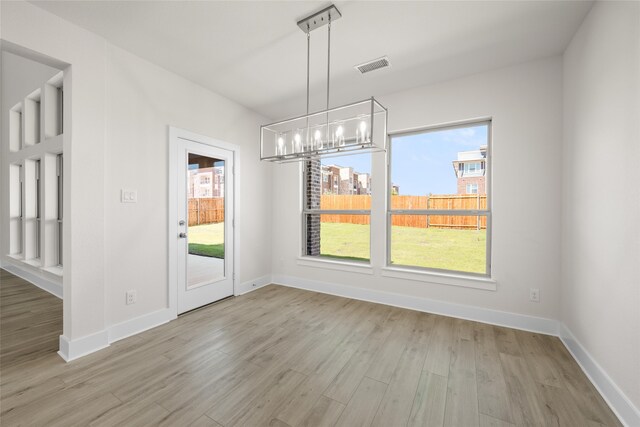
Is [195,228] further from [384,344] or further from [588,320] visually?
[588,320]

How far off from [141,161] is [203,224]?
41.1 inches

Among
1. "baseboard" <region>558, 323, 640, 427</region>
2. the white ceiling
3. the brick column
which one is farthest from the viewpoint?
the brick column

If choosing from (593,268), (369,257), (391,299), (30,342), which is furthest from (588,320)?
(30,342)

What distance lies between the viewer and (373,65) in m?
2.93

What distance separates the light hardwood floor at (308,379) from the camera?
64.5 inches

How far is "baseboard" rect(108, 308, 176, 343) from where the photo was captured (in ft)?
8.50

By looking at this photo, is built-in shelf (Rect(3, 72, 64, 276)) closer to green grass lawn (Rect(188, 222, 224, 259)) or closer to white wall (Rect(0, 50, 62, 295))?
white wall (Rect(0, 50, 62, 295))

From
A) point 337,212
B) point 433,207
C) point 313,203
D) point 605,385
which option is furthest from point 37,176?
point 605,385

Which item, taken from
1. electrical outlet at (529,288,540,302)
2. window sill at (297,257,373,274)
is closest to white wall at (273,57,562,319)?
electrical outlet at (529,288,540,302)

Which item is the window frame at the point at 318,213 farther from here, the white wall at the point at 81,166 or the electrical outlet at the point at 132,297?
the white wall at the point at 81,166

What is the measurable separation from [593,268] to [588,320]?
1.39 ft

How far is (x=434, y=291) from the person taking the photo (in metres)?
3.30

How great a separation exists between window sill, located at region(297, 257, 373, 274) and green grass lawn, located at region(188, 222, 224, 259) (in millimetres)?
1296

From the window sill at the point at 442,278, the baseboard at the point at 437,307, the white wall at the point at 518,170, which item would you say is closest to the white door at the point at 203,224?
the baseboard at the point at 437,307
